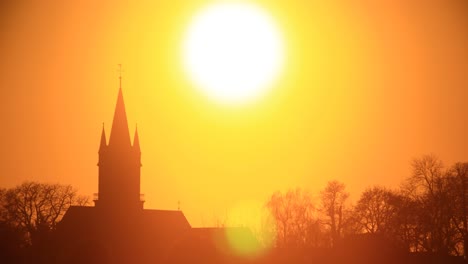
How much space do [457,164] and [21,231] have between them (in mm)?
41862

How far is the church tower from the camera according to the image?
4973 inches

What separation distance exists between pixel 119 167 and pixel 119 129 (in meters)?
3.91

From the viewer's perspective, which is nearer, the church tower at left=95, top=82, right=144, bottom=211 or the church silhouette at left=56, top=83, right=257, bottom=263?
the church silhouette at left=56, top=83, right=257, bottom=263

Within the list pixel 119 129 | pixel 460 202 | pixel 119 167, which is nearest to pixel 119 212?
pixel 119 167

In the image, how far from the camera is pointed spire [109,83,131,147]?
12625 cm

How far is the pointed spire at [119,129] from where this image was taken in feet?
414

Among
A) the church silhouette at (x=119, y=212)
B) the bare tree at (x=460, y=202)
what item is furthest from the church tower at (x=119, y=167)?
the bare tree at (x=460, y=202)

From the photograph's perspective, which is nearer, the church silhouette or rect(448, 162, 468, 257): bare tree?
rect(448, 162, 468, 257): bare tree

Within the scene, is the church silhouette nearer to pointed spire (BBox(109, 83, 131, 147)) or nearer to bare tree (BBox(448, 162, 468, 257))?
pointed spire (BBox(109, 83, 131, 147))

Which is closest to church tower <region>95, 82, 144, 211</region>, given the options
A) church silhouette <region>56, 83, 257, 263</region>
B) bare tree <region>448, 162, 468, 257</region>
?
church silhouette <region>56, 83, 257, 263</region>

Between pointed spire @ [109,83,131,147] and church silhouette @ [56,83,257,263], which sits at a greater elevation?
pointed spire @ [109,83,131,147]

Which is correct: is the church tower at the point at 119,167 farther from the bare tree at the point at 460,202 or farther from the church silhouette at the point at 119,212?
the bare tree at the point at 460,202

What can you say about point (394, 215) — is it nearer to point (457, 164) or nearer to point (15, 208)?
point (457, 164)

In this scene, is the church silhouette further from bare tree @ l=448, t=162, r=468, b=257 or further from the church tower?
bare tree @ l=448, t=162, r=468, b=257
